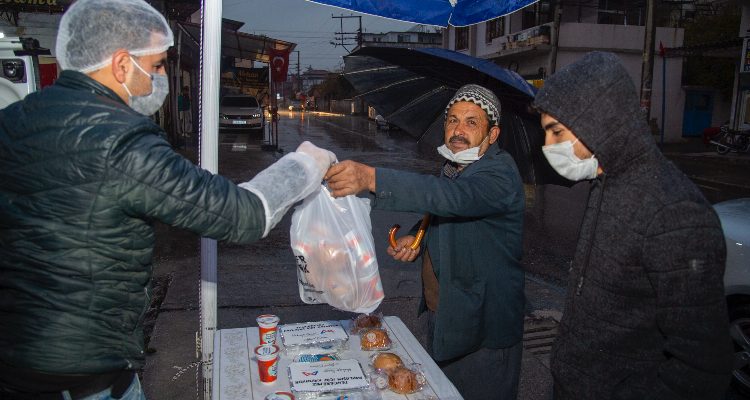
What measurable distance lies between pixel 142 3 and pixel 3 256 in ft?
2.87

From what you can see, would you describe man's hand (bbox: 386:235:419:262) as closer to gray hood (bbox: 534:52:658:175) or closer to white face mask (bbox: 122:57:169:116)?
gray hood (bbox: 534:52:658:175)

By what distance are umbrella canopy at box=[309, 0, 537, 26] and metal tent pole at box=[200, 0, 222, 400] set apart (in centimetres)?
94

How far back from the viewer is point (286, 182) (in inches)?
71.2

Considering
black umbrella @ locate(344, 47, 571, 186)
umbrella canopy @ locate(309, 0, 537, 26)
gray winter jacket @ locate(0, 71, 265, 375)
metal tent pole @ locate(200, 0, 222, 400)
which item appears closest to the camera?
gray winter jacket @ locate(0, 71, 265, 375)

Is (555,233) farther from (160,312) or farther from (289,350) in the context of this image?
(289,350)

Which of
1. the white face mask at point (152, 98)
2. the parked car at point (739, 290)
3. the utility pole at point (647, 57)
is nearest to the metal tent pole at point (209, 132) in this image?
the white face mask at point (152, 98)

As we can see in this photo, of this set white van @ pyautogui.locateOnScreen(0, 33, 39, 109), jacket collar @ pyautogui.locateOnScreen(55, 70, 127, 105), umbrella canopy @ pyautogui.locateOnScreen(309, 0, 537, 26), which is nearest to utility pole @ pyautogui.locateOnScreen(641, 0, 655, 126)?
umbrella canopy @ pyautogui.locateOnScreen(309, 0, 537, 26)

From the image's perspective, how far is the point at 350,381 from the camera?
2.01 meters

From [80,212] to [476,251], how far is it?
1574 millimetres

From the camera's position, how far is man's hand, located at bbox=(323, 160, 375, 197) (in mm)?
2082

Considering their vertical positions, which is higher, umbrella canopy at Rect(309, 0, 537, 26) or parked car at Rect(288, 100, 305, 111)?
parked car at Rect(288, 100, 305, 111)

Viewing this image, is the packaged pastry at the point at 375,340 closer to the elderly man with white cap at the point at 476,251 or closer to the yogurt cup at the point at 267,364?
the elderly man with white cap at the point at 476,251

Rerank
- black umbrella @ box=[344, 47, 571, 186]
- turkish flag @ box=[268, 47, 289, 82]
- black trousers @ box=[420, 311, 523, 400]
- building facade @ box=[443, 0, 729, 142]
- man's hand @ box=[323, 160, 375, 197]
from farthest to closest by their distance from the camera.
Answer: building facade @ box=[443, 0, 729, 142] → turkish flag @ box=[268, 47, 289, 82] → black umbrella @ box=[344, 47, 571, 186] → black trousers @ box=[420, 311, 523, 400] → man's hand @ box=[323, 160, 375, 197]

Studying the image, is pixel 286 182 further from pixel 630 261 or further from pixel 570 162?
pixel 630 261
